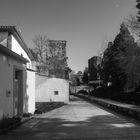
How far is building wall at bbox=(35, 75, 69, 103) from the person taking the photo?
32.6 meters

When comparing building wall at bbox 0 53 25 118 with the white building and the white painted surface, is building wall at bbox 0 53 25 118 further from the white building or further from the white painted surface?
the white painted surface

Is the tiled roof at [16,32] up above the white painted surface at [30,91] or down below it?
above

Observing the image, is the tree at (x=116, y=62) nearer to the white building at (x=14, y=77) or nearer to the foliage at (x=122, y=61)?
the foliage at (x=122, y=61)

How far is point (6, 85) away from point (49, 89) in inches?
788

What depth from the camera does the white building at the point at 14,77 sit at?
12.4 m

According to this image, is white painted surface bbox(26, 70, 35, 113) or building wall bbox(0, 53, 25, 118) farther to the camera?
white painted surface bbox(26, 70, 35, 113)

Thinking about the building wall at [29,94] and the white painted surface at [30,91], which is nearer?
the building wall at [29,94]

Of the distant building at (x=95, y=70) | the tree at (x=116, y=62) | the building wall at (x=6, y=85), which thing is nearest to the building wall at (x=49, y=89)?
the tree at (x=116, y=62)

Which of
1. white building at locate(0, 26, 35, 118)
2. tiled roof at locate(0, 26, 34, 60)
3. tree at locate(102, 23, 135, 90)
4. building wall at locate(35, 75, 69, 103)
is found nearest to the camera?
white building at locate(0, 26, 35, 118)

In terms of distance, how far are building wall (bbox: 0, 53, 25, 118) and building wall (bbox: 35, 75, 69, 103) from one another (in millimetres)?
18385

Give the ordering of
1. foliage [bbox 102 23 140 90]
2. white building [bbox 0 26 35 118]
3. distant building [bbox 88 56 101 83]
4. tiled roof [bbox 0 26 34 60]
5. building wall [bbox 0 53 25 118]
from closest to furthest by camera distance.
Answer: building wall [bbox 0 53 25 118] < white building [bbox 0 26 35 118] < tiled roof [bbox 0 26 34 60] < foliage [bbox 102 23 140 90] < distant building [bbox 88 56 101 83]

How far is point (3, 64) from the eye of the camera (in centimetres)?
1221

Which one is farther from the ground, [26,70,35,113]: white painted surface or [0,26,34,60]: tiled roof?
[0,26,34,60]: tiled roof

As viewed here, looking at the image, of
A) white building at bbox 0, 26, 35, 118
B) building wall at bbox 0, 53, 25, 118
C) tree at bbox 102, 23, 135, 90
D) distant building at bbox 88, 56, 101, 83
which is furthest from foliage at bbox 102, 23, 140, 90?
building wall at bbox 0, 53, 25, 118
